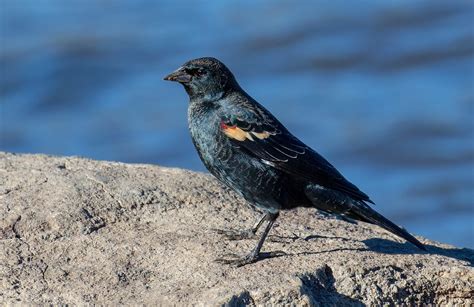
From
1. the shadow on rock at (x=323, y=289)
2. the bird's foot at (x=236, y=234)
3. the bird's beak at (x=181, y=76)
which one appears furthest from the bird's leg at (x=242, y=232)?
the bird's beak at (x=181, y=76)

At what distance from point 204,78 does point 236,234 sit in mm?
1057

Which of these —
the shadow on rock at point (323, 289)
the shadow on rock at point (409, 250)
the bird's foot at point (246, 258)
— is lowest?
the shadow on rock at point (323, 289)

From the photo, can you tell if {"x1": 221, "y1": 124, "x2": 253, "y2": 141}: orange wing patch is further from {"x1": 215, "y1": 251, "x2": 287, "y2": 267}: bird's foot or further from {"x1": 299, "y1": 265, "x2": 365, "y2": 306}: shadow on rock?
{"x1": 299, "y1": 265, "x2": 365, "y2": 306}: shadow on rock

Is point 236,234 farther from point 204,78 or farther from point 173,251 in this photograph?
point 204,78

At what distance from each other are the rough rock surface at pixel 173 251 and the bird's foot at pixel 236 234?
0.20 feet

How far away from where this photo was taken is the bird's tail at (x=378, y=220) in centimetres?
638

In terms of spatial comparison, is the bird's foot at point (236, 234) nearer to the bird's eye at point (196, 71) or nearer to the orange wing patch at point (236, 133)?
the orange wing patch at point (236, 133)

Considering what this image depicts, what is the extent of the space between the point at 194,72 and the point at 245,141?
688mm

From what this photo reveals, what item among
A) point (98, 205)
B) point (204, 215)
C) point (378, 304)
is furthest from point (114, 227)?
point (378, 304)

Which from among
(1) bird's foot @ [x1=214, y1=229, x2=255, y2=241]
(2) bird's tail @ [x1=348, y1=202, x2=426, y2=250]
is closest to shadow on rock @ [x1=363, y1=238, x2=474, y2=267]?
(2) bird's tail @ [x1=348, y1=202, x2=426, y2=250]

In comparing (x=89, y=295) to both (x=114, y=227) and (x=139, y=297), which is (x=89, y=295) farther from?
(x=114, y=227)

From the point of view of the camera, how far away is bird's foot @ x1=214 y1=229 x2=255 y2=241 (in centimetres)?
643

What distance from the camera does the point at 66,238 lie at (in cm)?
614

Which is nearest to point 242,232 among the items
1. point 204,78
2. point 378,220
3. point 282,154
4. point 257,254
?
point 257,254
